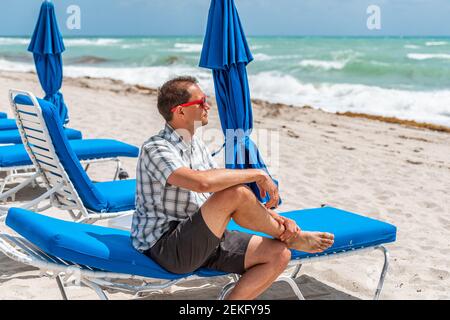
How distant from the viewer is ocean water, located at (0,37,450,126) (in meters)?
17.5

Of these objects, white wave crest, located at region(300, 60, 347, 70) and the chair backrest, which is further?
white wave crest, located at region(300, 60, 347, 70)

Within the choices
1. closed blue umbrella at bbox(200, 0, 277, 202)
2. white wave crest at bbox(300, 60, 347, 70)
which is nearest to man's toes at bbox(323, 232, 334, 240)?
closed blue umbrella at bbox(200, 0, 277, 202)

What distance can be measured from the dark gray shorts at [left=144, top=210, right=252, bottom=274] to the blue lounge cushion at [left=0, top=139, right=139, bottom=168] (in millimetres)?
2804

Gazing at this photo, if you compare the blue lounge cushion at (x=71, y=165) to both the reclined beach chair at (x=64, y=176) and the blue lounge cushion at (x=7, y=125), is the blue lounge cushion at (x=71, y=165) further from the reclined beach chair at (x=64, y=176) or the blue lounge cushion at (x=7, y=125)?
the blue lounge cushion at (x=7, y=125)

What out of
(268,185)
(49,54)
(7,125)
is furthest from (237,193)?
(49,54)

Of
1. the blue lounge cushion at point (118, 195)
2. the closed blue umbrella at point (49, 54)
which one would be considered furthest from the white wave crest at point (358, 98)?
the blue lounge cushion at point (118, 195)

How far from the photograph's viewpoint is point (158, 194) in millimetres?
2961

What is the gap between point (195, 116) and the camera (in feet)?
9.91

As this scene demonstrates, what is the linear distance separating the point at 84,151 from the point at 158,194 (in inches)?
113

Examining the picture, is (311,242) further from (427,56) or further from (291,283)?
(427,56)

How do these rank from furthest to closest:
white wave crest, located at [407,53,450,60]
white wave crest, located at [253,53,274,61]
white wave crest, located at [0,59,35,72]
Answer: white wave crest, located at [253,53,274,61]
white wave crest, located at [407,53,450,60]
white wave crest, located at [0,59,35,72]

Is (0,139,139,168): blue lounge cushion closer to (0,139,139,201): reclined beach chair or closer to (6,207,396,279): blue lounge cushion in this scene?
(0,139,139,201): reclined beach chair

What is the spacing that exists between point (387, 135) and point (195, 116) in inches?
342

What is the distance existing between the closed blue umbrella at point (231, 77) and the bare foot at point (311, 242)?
1.10 metres
